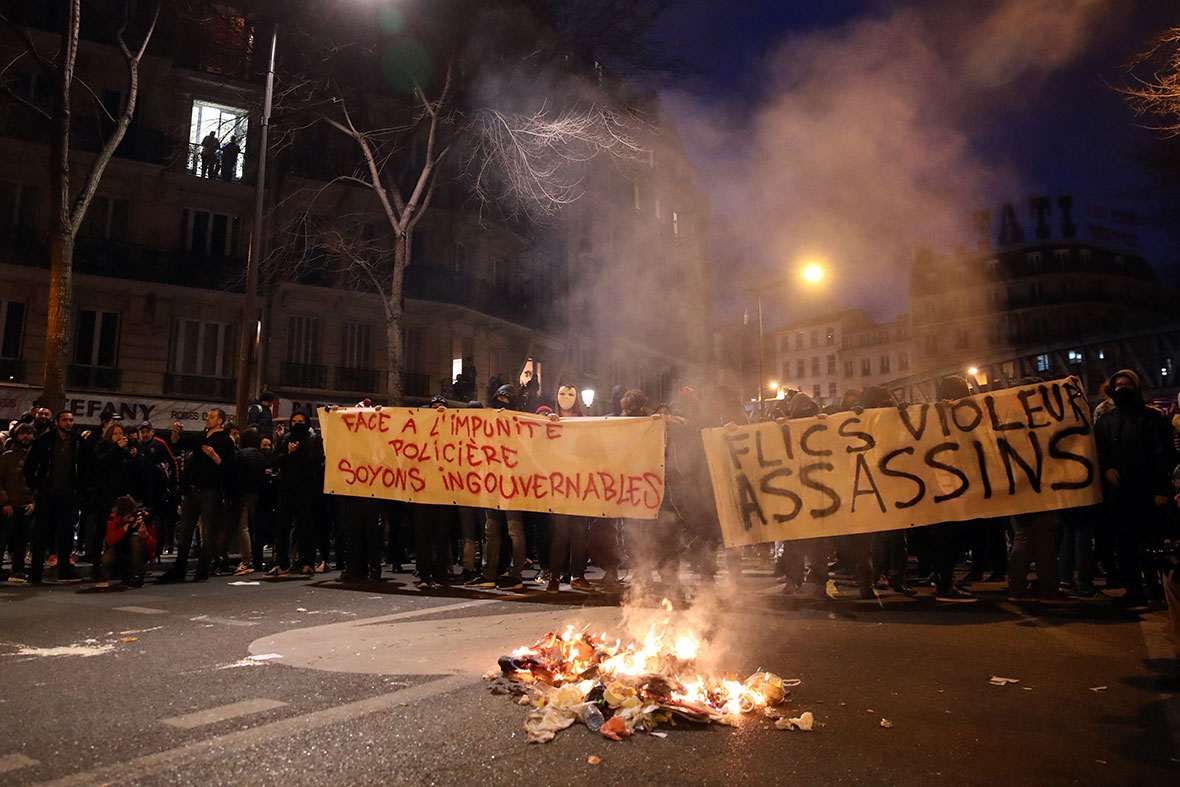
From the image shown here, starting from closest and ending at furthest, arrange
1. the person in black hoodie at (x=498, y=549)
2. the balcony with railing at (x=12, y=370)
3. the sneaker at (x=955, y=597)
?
1. the sneaker at (x=955, y=597)
2. the person in black hoodie at (x=498, y=549)
3. the balcony with railing at (x=12, y=370)

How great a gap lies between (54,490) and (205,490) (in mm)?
1775

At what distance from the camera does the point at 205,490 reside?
8.51 meters

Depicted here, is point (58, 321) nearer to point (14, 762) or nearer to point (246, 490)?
point (246, 490)

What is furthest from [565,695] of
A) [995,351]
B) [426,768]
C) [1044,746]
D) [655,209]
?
[995,351]

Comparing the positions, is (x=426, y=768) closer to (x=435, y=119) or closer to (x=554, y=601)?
(x=554, y=601)

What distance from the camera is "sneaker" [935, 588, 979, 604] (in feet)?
21.2

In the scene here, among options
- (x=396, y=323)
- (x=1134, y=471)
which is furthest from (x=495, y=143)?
(x=1134, y=471)

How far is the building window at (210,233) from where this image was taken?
81.6ft

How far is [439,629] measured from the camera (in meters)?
5.52

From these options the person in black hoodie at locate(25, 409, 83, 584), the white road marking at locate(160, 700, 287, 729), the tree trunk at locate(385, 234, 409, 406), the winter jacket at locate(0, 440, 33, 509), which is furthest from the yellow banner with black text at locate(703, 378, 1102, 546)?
the tree trunk at locate(385, 234, 409, 406)

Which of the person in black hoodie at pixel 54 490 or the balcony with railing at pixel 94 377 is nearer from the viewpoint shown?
the person in black hoodie at pixel 54 490

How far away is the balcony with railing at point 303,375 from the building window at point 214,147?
20.7ft

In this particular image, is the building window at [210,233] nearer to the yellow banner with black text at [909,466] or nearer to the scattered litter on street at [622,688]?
the yellow banner with black text at [909,466]

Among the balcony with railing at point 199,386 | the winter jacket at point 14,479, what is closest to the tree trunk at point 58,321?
the winter jacket at point 14,479
